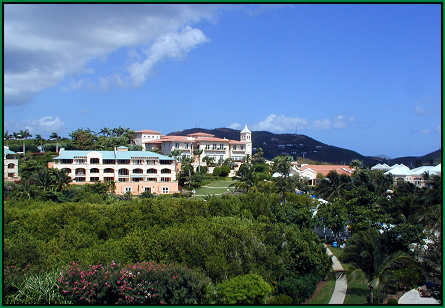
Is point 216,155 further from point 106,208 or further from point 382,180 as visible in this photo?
point 106,208

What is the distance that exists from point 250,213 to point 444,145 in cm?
1816

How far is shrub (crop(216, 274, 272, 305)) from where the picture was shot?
1534 cm

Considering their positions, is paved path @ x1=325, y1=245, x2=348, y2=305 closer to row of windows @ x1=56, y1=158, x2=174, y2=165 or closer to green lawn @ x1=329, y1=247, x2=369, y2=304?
green lawn @ x1=329, y1=247, x2=369, y2=304

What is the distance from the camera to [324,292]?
20.2 meters

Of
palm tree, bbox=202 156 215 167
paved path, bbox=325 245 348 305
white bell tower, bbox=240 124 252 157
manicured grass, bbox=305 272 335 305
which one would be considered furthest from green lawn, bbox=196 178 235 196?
manicured grass, bbox=305 272 335 305

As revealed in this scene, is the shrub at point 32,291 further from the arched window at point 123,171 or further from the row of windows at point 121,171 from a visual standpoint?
the arched window at point 123,171

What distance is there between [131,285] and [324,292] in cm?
974

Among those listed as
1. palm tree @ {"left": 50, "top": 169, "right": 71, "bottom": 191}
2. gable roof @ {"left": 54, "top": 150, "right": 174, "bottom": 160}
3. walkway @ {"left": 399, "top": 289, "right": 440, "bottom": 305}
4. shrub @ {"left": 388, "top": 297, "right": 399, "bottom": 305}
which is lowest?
shrub @ {"left": 388, "top": 297, "right": 399, "bottom": 305}

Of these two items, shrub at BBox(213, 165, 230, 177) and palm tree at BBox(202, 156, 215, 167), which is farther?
palm tree at BBox(202, 156, 215, 167)

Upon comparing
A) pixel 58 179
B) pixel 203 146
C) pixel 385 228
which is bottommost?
pixel 385 228

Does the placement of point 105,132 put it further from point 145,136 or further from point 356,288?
point 356,288

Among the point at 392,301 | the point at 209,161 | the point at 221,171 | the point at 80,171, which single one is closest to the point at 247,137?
the point at 209,161

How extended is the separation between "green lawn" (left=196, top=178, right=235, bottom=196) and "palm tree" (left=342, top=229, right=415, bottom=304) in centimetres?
3135

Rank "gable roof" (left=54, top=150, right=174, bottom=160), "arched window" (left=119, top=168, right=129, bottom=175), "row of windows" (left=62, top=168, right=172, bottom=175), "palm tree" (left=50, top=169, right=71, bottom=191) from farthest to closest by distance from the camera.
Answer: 1. "arched window" (left=119, top=168, right=129, bottom=175)
2. "gable roof" (left=54, top=150, right=174, bottom=160)
3. "row of windows" (left=62, top=168, right=172, bottom=175)
4. "palm tree" (left=50, top=169, right=71, bottom=191)
